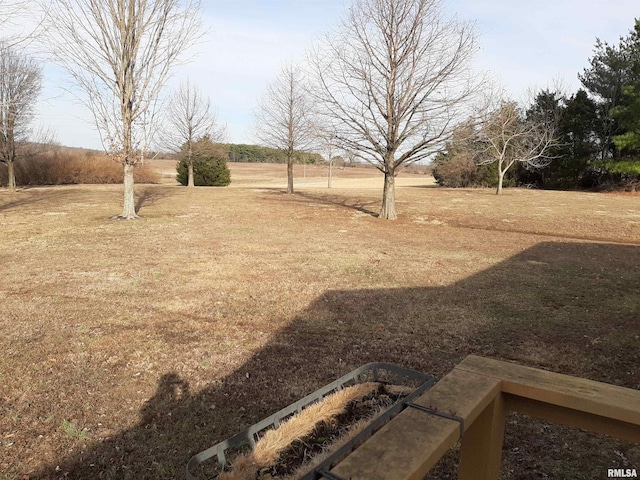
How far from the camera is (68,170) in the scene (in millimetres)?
33531

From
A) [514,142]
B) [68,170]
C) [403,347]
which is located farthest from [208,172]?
[403,347]

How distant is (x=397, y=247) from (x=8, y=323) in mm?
8080

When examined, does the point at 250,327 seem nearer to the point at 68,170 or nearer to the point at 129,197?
the point at 129,197

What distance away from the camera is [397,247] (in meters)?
10.8

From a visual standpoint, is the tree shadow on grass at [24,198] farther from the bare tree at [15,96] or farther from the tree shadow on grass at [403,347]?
the tree shadow on grass at [403,347]

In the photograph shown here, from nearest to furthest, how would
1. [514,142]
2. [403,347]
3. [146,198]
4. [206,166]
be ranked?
[403,347]
[146,198]
[514,142]
[206,166]

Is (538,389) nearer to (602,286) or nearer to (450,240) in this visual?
(602,286)

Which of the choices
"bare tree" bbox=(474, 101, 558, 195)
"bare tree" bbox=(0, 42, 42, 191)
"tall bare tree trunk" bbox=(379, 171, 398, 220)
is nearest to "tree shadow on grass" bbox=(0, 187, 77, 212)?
"bare tree" bbox=(0, 42, 42, 191)

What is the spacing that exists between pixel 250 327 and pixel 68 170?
114 feet

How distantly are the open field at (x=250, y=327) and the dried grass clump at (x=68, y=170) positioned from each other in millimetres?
24217

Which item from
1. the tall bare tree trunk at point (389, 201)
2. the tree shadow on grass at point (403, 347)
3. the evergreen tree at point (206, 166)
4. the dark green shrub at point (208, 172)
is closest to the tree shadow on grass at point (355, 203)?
the tall bare tree trunk at point (389, 201)

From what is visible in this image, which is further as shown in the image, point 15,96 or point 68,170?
point 68,170

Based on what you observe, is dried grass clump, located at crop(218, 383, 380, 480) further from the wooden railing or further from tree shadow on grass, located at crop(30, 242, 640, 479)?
the wooden railing

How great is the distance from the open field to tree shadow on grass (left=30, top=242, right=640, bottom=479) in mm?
19
